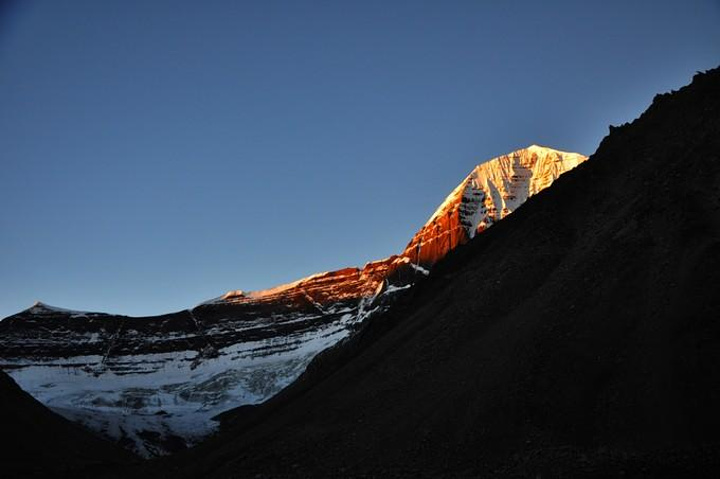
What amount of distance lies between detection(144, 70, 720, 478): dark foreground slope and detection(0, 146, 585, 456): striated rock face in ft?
361

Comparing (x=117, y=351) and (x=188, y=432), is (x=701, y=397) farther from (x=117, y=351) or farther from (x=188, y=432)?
(x=117, y=351)

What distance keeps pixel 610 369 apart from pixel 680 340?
7.52ft

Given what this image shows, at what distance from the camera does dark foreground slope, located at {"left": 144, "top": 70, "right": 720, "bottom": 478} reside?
56.5ft

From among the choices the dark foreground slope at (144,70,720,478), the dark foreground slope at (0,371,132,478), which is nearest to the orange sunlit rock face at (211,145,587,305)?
the dark foreground slope at (0,371,132,478)

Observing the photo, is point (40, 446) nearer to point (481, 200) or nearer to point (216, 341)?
point (481, 200)

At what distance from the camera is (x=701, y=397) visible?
16469mm

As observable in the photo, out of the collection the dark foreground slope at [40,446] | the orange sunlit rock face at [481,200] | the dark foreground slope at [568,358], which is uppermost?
the orange sunlit rock face at [481,200]

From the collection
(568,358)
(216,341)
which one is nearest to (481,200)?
(216,341)

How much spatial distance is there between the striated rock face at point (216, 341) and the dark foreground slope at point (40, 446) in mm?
71821

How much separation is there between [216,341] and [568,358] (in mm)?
179468

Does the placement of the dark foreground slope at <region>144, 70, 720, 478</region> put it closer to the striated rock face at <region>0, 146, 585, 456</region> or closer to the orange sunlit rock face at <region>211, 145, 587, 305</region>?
the striated rock face at <region>0, 146, 585, 456</region>

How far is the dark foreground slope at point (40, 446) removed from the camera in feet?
142

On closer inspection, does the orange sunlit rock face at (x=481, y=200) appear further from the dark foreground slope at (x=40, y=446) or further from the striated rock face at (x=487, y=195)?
the dark foreground slope at (x=40, y=446)

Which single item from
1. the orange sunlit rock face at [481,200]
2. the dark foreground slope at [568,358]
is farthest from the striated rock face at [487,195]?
the dark foreground slope at [568,358]
